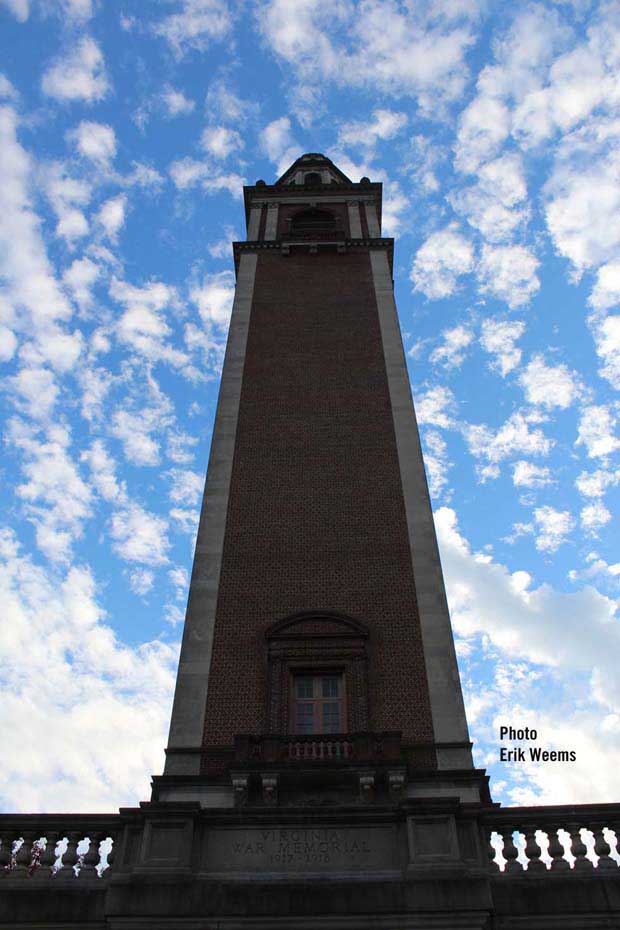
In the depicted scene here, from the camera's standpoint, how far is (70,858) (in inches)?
503

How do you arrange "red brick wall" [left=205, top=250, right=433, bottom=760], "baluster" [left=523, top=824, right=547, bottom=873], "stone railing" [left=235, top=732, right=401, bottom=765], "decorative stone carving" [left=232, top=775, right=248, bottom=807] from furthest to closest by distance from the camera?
"red brick wall" [left=205, top=250, right=433, bottom=760]
"stone railing" [left=235, top=732, right=401, bottom=765]
"decorative stone carving" [left=232, top=775, right=248, bottom=807]
"baluster" [left=523, top=824, right=547, bottom=873]

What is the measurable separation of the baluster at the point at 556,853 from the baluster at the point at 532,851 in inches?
6.6

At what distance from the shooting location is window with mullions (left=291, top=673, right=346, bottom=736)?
16.2 meters

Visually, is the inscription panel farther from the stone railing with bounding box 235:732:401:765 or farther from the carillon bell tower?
the stone railing with bounding box 235:732:401:765

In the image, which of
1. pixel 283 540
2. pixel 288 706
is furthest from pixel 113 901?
pixel 283 540

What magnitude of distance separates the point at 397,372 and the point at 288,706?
37.4 ft

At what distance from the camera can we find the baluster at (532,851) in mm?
12555

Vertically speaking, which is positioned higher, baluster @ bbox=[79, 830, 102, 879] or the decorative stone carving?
the decorative stone carving

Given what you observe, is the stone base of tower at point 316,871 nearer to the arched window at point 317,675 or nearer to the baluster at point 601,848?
the baluster at point 601,848

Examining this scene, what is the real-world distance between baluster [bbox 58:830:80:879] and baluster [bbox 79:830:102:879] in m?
0.15

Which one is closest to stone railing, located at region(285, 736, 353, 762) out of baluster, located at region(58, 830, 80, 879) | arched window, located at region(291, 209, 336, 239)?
baluster, located at region(58, 830, 80, 879)

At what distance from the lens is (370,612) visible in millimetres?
17891

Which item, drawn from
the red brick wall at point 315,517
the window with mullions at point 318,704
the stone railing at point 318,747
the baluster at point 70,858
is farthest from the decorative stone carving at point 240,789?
the baluster at point 70,858

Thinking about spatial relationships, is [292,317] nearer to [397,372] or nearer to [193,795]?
[397,372]
